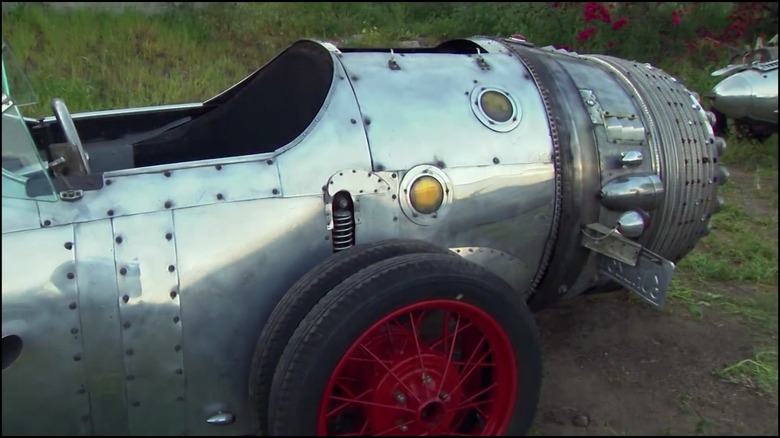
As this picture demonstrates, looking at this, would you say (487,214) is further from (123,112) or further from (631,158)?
(123,112)

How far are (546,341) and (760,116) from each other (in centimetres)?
387

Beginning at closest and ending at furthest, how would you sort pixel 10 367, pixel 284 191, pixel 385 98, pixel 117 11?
pixel 10 367 < pixel 284 191 < pixel 385 98 < pixel 117 11

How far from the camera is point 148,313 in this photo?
230cm

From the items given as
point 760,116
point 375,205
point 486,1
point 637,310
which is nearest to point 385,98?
point 375,205

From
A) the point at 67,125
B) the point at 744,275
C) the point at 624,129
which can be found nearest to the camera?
the point at 67,125

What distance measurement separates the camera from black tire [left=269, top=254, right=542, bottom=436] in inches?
85.5

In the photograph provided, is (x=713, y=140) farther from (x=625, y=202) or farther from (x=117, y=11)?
(x=117, y=11)

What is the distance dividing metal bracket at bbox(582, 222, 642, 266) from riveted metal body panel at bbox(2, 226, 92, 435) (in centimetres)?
185

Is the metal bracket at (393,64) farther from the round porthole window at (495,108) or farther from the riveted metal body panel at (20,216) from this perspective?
the riveted metal body panel at (20,216)

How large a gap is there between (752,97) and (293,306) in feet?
17.2

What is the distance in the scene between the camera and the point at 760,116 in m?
6.21

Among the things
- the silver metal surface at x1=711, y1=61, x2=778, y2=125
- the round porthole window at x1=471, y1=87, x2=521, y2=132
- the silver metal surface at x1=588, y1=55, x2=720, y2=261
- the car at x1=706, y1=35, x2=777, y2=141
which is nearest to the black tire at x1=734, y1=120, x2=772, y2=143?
the car at x1=706, y1=35, x2=777, y2=141

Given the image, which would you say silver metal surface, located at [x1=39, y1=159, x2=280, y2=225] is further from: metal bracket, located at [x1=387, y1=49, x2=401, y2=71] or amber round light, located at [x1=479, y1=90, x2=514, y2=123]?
amber round light, located at [x1=479, y1=90, x2=514, y2=123]

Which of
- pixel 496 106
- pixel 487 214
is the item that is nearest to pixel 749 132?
pixel 496 106
